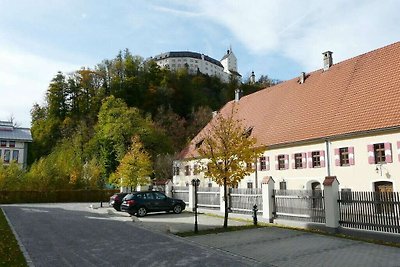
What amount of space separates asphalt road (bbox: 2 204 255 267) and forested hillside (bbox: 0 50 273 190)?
31529mm

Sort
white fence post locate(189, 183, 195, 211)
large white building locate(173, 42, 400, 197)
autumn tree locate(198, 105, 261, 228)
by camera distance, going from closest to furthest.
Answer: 1. autumn tree locate(198, 105, 261, 228)
2. large white building locate(173, 42, 400, 197)
3. white fence post locate(189, 183, 195, 211)

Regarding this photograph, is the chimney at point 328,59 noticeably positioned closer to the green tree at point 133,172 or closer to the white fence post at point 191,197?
the white fence post at point 191,197

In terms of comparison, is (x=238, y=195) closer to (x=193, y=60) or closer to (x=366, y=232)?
(x=366, y=232)

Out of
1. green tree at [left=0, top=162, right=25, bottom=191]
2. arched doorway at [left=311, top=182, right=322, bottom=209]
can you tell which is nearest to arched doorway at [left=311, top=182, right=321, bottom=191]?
arched doorway at [left=311, top=182, right=322, bottom=209]

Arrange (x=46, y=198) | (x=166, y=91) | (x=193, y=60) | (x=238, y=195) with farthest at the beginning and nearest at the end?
(x=193, y=60) < (x=166, y=91) < (x=46, y=198) < (x=238, y=195)

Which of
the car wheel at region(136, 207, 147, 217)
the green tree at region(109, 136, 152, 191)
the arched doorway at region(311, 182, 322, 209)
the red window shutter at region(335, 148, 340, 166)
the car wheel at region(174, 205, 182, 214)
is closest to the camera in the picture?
the arched doorway at region(311, 182, 322, 209)

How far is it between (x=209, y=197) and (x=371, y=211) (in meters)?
13.4

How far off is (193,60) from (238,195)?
372 ft

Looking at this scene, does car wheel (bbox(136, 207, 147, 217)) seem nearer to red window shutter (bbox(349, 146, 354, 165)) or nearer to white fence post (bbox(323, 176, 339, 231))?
white fence post (bbox(323, 176, 339, 231))

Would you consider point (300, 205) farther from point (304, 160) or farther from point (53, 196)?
point (53, 196)

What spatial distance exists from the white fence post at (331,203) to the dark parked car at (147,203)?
41.8ft

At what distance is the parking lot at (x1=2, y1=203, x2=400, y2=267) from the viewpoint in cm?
1082

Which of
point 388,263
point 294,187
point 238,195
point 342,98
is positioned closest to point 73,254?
point 388,263

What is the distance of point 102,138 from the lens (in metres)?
53.2
